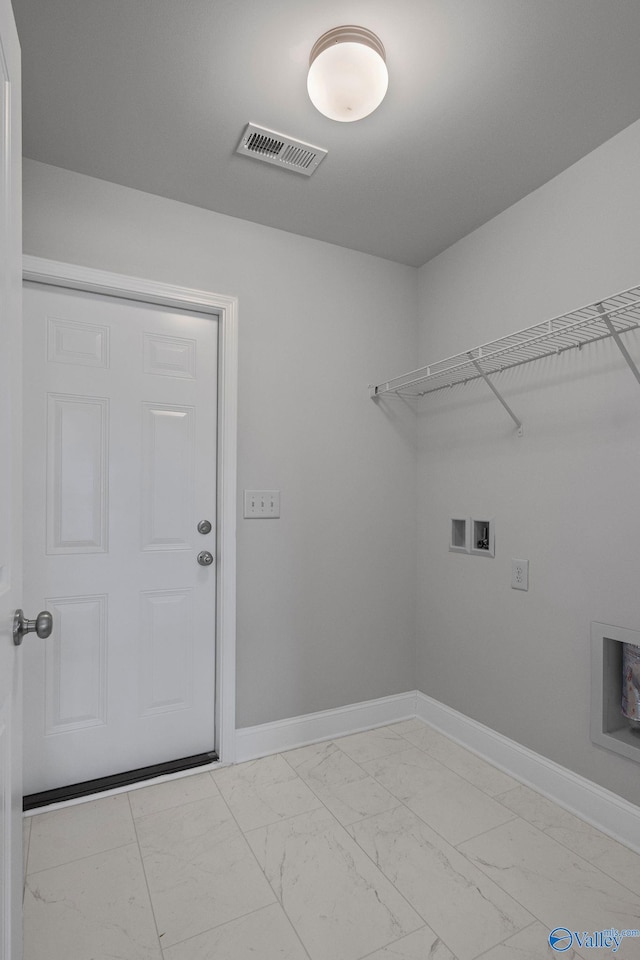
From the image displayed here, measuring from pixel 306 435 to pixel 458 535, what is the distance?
0.89m

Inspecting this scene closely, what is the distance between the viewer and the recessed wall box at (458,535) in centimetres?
248

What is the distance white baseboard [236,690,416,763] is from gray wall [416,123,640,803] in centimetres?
20

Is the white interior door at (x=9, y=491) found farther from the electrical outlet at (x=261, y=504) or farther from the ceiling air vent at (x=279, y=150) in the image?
the electrical outlet at (x=261, y=504)

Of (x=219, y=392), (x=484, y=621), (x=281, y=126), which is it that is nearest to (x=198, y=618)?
(x=219, y=392)

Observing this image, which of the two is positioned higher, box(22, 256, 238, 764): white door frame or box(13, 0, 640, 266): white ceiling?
box(13, 0, 640, 266): white ceiling

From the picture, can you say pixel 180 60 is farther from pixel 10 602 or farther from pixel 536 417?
pixel 536 417

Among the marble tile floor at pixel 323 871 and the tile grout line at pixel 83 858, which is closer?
the marble tile floor at pixel 323 871

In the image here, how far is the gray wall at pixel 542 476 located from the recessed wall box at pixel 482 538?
1.8 inches

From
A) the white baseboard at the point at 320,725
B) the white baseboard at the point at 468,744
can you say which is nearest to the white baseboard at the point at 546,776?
the white baseboard at the point at 468,744

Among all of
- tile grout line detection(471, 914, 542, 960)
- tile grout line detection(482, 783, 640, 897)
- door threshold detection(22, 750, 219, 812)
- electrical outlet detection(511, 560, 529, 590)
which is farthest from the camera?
electrical outlet detection(511, 560, 529, 590)

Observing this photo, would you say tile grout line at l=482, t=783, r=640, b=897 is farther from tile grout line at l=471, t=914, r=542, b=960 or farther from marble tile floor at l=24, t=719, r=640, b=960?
tile grout line at l=471, t=914, r=542, b=960

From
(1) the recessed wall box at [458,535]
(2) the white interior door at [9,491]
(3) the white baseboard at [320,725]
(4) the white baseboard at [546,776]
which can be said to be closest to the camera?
(2) the white interior door at [9,491]

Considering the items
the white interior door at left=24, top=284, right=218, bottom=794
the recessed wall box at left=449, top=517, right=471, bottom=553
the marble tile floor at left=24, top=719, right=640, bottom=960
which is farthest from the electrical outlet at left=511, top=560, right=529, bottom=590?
the white interior door at left=24, top=284, right=218, bottom=794

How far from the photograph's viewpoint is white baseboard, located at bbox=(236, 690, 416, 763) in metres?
2.32
